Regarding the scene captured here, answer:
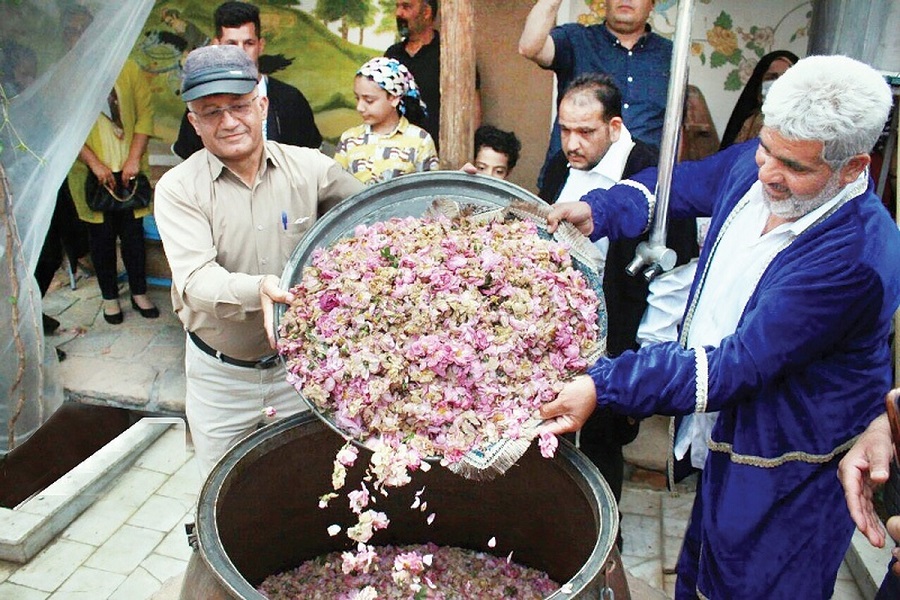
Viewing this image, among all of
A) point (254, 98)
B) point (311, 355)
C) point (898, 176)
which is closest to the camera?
point (311, 355)

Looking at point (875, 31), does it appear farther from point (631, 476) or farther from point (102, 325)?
point (102, 325)

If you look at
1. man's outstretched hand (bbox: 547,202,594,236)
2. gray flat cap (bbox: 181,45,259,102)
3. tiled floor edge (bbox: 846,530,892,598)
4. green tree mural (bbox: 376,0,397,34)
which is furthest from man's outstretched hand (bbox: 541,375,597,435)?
green tree mural (bbox: 376,0,397,34)

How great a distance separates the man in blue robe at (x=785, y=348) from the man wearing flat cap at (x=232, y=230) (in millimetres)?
993

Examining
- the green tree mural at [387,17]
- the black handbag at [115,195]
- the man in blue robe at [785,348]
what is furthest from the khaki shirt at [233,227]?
the green tree mural at [387,17]

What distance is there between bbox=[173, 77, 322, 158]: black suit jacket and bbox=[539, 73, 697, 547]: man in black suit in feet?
5.41

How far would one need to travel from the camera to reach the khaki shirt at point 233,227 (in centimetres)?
259

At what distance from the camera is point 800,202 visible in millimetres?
2086

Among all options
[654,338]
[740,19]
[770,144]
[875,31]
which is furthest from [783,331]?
[740,19]

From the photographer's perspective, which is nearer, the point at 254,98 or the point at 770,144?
the point at 770,144

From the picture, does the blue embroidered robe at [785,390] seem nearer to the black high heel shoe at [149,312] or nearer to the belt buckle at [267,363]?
the belt buckle at [267,363]

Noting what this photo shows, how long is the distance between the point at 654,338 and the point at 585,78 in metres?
1.04

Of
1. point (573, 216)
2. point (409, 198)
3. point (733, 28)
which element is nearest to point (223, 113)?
point (409, 198)

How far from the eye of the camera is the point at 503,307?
2162 millimetres

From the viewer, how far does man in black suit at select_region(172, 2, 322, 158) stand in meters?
3.90
